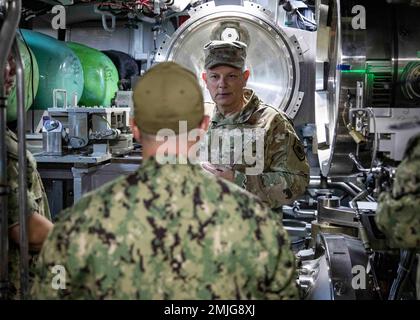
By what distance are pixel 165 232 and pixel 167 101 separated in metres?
0.33

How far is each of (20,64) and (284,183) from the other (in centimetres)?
154

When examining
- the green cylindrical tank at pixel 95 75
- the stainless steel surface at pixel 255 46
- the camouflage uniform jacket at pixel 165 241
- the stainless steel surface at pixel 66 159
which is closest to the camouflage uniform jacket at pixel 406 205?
the camouflage uniform jacket at pixel 165 241

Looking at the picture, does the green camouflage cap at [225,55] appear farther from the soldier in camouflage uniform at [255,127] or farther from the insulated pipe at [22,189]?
the insulated pipe at [22,189]

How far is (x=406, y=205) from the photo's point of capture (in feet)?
6.04

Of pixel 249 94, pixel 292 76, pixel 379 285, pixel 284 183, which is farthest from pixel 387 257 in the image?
pixel 292 76

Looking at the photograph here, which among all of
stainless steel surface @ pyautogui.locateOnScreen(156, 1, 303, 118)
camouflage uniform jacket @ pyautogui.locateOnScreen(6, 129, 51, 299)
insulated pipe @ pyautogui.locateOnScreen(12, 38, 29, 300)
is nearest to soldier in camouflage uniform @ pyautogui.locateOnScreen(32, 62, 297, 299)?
insulated pipe @ pyautogui.locateOnScreen(12, 38, 29, 300)

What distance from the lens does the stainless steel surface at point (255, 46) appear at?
16.0ft

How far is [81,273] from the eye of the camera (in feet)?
4.65

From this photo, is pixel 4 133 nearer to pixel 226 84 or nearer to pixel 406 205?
pixel 406 205

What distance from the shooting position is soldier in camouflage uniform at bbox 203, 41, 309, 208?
9.64ft

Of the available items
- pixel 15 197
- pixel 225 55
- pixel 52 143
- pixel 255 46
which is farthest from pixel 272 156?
pixel 255 46

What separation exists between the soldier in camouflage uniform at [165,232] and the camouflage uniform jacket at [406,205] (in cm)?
61

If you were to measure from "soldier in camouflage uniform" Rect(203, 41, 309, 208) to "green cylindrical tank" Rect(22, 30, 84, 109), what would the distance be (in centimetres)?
186

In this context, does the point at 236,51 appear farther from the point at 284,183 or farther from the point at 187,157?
the point at 187,157
